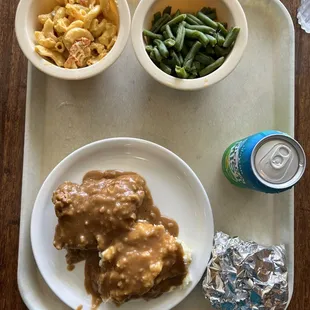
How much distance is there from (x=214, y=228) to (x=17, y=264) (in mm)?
586

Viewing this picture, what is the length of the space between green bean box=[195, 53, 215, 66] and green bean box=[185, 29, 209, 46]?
0.12 ft

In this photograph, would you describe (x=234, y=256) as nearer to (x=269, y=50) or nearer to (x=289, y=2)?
(x=269, y=50)

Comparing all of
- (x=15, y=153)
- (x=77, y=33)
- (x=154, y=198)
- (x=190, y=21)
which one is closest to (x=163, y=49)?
(x=190, y=21)

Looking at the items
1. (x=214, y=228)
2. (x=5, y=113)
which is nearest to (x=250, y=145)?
(x=214, y=228)

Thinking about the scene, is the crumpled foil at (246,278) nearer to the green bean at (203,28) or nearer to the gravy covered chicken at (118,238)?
the gravy covered chicken at (118,238)

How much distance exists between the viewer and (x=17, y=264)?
136 centimetres

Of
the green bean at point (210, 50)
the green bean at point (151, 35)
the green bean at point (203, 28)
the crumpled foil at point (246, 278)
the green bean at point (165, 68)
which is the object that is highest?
the green bean at point (203, 28)

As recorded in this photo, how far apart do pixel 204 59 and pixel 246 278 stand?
59cm

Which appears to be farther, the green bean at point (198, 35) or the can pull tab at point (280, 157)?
the green bean at point (198, 35)

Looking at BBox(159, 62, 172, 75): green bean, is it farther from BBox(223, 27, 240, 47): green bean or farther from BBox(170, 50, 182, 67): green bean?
BBox(223, 27, 240, 47): green bean

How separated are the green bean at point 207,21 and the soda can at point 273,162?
0.34m

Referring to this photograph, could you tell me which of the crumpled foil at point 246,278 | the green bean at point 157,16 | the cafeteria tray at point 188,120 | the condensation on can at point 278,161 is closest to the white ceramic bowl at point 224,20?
the green bean at point 157,16

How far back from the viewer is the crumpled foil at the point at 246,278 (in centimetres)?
120

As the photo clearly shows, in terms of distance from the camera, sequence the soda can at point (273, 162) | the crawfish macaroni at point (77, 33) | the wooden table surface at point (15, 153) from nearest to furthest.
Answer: the soda can at point (273, 162) < the crawfish macaroni at point (77, 33) < the wooden table surface at point (15, 153)
